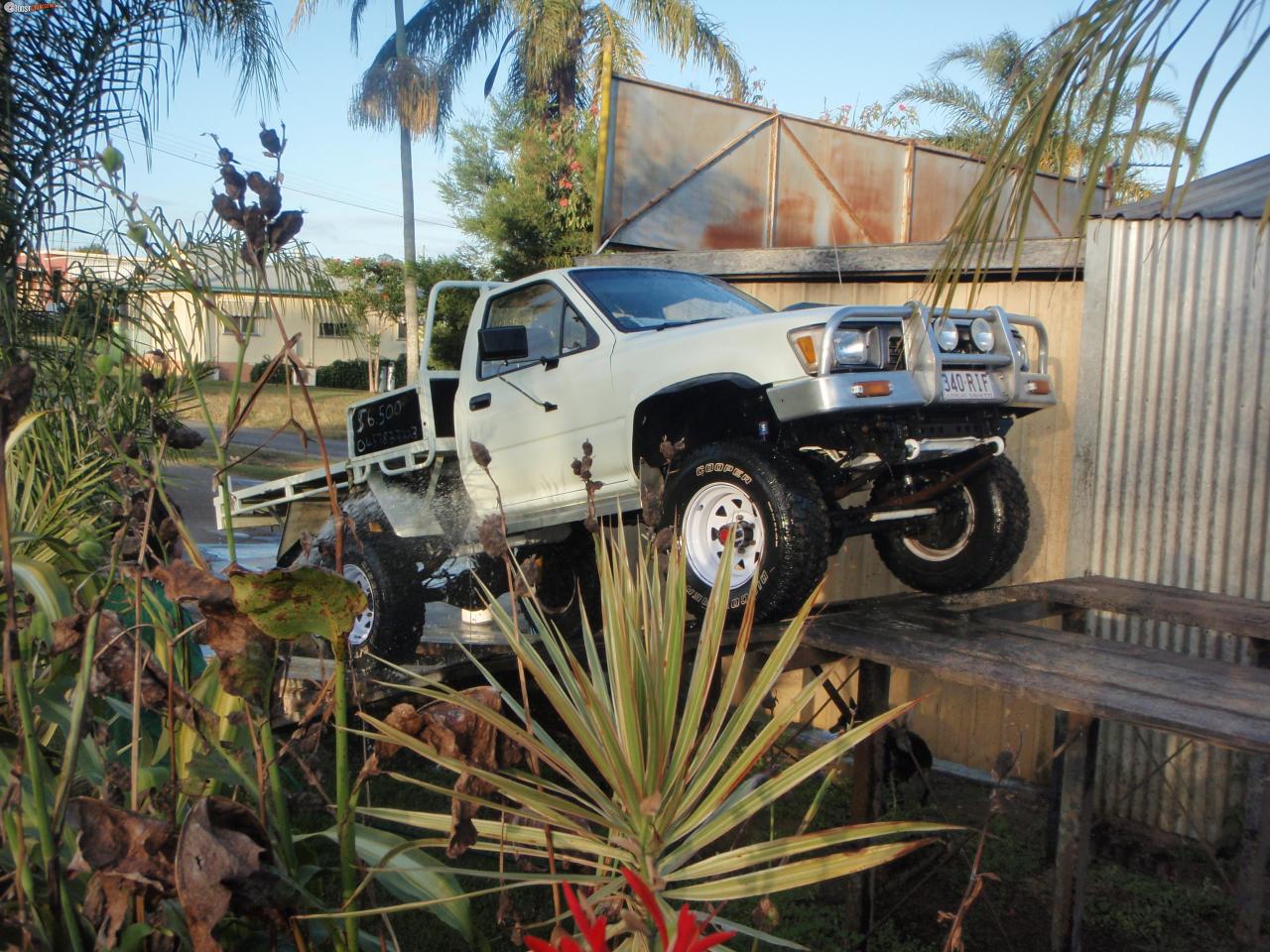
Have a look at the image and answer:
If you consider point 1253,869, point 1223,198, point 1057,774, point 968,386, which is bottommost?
point 1057,774

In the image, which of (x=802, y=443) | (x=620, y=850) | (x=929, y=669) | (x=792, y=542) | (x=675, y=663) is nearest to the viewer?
(x=620, y=850)

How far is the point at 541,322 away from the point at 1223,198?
3.69 meters

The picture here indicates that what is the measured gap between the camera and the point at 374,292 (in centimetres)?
3045

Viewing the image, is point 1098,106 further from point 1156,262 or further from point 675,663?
point 1156,262

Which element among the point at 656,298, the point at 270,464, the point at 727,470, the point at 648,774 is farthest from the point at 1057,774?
the point at 270,464

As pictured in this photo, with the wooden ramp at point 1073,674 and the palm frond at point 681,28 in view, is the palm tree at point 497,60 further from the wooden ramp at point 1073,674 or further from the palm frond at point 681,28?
the wooden ramp at point 1073,674

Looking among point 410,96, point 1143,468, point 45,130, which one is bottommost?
point 1143,468

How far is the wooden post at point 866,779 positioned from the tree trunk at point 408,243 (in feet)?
73.8

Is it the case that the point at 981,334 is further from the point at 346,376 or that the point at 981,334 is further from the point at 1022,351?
the point at 346,376

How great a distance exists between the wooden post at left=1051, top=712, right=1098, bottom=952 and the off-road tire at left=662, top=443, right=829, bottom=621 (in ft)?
3.84

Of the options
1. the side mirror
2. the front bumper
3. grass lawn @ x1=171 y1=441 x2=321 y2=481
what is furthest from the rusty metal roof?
grass lawn @ x1=171 y1=441 x2=321 y2=481

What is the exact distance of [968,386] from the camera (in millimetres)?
5234

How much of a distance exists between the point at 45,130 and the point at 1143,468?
583 cm

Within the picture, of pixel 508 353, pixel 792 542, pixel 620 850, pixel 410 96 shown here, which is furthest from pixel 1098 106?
pixel 410 96
